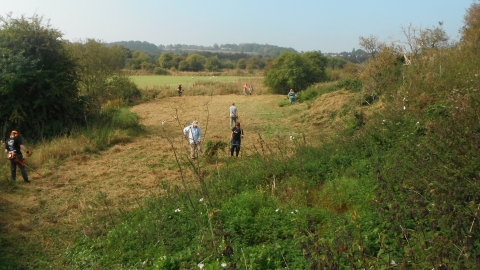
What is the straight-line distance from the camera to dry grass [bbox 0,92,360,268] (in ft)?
27.5

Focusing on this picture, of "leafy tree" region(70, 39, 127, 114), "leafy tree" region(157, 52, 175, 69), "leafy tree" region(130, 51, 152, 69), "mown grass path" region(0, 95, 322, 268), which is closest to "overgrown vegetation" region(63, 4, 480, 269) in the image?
"mown grass path" region(0, 95, 322, 268)

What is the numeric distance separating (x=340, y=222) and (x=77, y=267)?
410cm

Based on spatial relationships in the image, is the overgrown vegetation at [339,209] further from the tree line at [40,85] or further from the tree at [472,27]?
the tree line at [40,85]

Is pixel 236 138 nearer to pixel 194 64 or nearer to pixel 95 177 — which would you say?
pixel 95 177

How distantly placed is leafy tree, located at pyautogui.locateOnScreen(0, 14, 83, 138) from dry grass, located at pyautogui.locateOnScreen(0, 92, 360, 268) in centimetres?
174

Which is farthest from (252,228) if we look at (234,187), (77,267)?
(77,267)

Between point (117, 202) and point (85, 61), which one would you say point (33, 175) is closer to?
point (117, 202)

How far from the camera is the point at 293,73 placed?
37.7 metres

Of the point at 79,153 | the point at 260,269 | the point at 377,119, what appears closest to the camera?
the point at 260,269

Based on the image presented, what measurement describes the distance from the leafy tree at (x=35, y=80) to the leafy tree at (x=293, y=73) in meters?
22.6

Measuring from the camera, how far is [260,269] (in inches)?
212

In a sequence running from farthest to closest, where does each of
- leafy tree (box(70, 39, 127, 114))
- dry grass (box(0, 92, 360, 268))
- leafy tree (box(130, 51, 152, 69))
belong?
leafy tree (box(130, 51, 152, 69))
leafy tree (box(70, 39, 127, 114))
dry grass (box(0, 92, 360, 268))

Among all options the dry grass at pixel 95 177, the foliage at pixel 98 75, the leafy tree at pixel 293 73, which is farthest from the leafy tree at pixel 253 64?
the dry grass at pixel 95 177

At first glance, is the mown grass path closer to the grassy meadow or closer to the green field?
the grassy meadow
